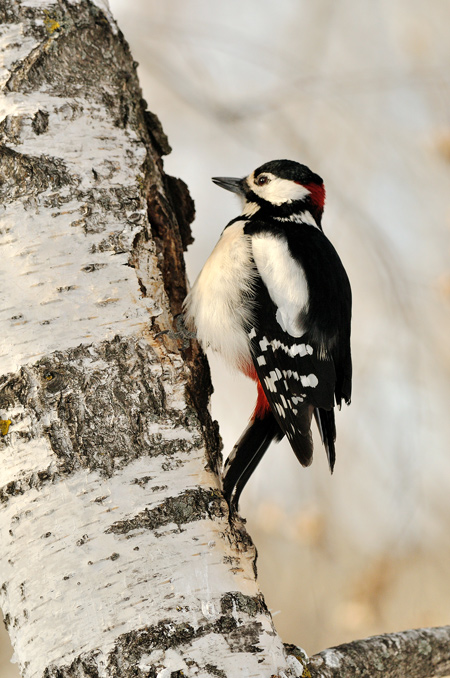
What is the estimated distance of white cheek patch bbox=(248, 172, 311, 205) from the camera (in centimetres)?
236

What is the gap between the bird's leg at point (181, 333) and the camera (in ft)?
5.49

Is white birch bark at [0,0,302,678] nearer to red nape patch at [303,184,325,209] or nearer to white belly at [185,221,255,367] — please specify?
white belly at [185,221,255,367]

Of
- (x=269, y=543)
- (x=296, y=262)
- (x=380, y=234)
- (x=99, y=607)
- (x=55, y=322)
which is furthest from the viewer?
(x=269, y=543)

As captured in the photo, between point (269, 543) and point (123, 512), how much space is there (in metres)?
1.89

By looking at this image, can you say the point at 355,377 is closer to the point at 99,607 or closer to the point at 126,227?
the point at 126,227

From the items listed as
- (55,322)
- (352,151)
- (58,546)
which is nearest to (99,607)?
(58,546)

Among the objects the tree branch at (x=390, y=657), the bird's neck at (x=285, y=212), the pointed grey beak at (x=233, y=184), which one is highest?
the pointed grey beak at (x=233, y=184)

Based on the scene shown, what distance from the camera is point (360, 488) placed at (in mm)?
2725

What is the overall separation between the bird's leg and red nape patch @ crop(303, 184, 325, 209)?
788 millimetres

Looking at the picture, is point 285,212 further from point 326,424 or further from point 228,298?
point 326,424

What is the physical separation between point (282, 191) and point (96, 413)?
4.24ft

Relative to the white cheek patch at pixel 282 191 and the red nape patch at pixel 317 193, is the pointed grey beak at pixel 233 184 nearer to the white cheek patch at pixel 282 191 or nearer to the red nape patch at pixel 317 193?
the white cheek patch at pixel 282 191

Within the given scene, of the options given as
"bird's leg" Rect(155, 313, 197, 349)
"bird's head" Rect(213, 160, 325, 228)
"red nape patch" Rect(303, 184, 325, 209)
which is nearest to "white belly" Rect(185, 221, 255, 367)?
"bird's leg" Rect(155, 313, 197, 349)

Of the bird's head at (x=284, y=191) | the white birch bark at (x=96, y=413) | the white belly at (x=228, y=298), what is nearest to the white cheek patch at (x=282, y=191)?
the bird's head at (x=284, y=191)
